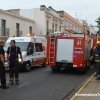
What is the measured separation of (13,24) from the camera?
2747 cm

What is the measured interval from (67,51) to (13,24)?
51.5ft

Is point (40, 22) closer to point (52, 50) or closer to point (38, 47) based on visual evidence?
point (38, 47)

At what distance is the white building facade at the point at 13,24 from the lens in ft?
83.3

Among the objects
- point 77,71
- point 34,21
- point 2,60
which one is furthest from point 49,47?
point 34,21

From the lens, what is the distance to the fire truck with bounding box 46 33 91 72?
42.2ft

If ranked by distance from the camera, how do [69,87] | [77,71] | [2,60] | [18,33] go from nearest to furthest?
[2,60]
[69,87]
[77,71]
[18,33]

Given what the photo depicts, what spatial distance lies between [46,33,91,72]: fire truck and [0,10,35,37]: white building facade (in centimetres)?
1015

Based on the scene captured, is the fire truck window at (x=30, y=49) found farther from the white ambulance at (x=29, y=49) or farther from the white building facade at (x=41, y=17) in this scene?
the white building facade at (x=41, y=17)

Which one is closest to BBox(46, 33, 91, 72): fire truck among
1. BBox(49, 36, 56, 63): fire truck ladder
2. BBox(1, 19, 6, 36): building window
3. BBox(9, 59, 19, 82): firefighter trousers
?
BBox(49, 36, 56, 63): fire truck ladder

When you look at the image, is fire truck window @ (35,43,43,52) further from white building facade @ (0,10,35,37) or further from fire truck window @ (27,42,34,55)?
white building facade @ (0,10,35,37)

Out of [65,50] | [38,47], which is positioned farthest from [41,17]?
[65,50]

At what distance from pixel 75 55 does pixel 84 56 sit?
1.94 feet

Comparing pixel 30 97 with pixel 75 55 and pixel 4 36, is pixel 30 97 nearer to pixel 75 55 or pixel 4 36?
pixel 75 55

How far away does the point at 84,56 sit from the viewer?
13148 mm
